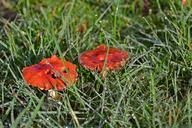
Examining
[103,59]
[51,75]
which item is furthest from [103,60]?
[51,75]

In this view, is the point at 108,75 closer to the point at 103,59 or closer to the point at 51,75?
the point at 103,59

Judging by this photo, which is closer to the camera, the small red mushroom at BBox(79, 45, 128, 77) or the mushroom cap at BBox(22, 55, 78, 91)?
the mushroom cap at BBox(22, 55, 78, 91)

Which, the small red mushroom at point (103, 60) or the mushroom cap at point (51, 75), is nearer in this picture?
the mushroom cap at point (51, 75)

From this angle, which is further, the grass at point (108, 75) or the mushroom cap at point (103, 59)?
the mushroom cap at point (103, 59)

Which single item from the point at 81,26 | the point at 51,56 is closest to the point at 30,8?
the point at 81,26
